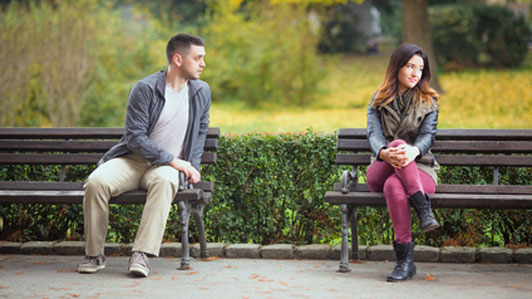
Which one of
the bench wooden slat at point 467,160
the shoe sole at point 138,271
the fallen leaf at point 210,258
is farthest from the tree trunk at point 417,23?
the shoe sole at point 138,271

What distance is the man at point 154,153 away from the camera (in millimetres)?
5242

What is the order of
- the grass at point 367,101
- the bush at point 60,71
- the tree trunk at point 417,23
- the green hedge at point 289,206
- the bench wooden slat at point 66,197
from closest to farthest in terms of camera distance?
1. the bench wooden slat at point 66,197
2. the green hedge at point 289,206
3. the bush at point 60,71
4. the grass at point 367,101
5. the tree trunk at point 417,23

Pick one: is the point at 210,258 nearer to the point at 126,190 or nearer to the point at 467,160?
the point at 126,190

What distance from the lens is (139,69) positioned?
18.3 m

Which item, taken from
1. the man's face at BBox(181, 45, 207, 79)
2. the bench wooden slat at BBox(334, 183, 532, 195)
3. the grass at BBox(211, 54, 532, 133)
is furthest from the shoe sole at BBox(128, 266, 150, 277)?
the grass at BBox(211, 54, 532, 133)

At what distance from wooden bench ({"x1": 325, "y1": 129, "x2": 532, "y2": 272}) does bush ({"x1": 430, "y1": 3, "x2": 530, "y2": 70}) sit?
62.2ft

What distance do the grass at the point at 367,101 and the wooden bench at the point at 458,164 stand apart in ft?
25.4

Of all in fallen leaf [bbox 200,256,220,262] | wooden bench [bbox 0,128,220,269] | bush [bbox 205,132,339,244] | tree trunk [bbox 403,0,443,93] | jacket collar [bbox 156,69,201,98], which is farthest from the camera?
tree trunk [bbox 403,0,443,93]

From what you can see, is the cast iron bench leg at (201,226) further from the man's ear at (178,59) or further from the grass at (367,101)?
the grass at (367,101)

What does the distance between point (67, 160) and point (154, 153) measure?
107cm

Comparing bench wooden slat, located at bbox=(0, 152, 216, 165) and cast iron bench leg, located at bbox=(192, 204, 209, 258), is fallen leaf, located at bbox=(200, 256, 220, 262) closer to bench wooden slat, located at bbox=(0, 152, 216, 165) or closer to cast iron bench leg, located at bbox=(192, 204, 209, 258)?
cast iron bench leg, located at bbox=(192, 204, 209, 258)

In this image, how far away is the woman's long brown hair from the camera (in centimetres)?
554

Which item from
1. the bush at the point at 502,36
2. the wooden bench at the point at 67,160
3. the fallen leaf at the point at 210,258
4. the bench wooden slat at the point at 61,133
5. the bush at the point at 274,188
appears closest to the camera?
the wooden bench at the point at 67,160

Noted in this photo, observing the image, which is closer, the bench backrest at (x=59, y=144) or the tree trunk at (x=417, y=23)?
the bench backrest at (x=59, y=144)
